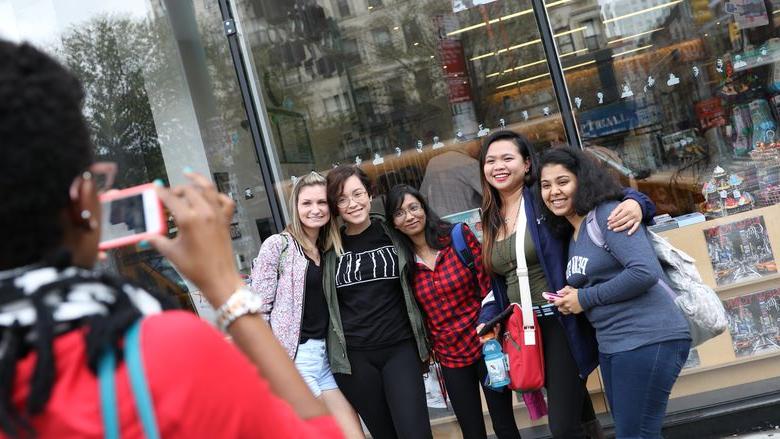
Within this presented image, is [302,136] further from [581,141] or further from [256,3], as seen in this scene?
[581,141]

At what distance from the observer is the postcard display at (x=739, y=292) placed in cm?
502

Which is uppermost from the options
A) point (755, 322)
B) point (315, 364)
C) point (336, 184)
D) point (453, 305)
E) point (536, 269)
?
point (336, 184)

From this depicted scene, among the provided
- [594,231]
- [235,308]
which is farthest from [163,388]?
[594,231]

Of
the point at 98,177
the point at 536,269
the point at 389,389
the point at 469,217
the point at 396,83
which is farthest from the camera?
the point at 396,83

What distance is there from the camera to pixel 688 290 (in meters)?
3.20

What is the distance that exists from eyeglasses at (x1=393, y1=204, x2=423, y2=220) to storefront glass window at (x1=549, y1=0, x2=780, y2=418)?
2099mm

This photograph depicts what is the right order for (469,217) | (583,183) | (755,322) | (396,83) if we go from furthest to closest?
(396,83), (469,217), (755,322), (583,183)

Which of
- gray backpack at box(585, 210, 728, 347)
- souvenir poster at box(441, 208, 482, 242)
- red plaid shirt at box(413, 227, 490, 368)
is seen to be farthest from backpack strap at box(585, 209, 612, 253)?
souvenir poster at box(441, 208, 482, 242)

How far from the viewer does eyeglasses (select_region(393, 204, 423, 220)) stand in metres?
4.15

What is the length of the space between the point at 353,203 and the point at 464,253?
0.65 m

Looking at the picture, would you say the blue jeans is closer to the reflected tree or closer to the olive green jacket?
the olive green jacket

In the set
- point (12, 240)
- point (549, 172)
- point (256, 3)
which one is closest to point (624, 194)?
point (549, 172)

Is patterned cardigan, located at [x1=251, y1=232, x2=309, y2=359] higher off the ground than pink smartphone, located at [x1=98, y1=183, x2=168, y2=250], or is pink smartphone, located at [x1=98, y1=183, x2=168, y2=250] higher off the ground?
pink smartphone, located at [x1=98, y1=183, x2=168, y2=250]

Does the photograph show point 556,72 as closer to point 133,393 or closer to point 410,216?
point 410,216
